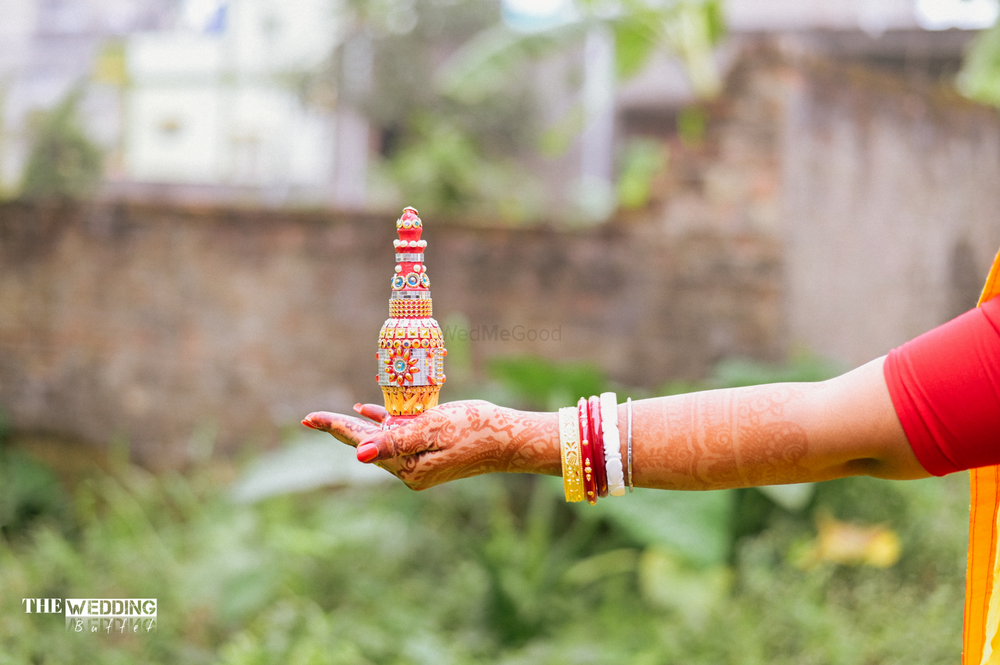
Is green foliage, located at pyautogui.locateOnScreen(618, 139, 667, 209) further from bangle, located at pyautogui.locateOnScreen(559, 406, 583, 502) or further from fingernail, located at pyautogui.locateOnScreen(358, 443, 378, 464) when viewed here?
fingernail, located at pyautogui.locateOnScreen(358, 443, 378, 464)

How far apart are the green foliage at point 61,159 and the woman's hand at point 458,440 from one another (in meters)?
4.90

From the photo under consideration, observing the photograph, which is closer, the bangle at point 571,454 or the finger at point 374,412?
the bangle at point 571,454

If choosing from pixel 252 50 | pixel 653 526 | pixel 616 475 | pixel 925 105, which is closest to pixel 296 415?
pixel 653 526

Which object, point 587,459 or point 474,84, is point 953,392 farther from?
point 474,84

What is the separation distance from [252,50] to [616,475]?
5.86 metres

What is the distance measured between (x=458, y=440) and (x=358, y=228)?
351 centimetres

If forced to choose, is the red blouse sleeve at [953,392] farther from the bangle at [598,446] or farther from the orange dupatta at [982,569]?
the bangle at [598,446]

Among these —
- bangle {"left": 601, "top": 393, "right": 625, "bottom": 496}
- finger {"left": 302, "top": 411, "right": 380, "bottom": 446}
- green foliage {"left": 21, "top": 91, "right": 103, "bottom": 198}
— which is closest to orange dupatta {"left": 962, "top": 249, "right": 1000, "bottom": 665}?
bangle {"left": 601, "top": 393, "right": 625, "bottom": 496}

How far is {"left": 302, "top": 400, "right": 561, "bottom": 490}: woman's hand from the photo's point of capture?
1.39m

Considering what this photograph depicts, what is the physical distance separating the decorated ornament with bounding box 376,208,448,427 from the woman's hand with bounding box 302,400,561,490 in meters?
0.04

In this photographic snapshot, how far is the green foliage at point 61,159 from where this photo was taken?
546 centimetres

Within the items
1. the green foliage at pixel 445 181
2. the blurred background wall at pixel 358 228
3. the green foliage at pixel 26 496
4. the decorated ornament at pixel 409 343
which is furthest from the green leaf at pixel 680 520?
the green foliage at pixel 26 496

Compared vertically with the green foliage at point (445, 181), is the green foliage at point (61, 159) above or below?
above

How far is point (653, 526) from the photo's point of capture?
3.29 meters
